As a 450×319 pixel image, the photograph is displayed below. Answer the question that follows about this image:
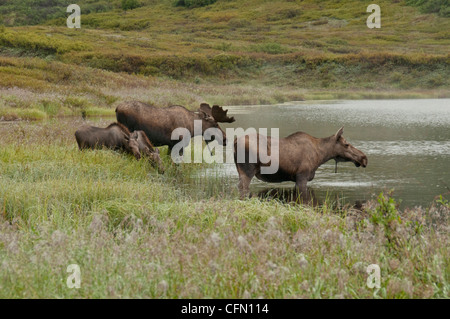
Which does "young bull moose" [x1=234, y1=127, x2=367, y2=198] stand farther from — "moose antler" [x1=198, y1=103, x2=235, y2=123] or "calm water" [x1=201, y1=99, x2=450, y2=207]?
"moose antler" [x1=198, y1=103, x2=235, y2=123]

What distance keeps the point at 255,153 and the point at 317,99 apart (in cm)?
3605

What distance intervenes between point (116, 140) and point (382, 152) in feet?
22.4

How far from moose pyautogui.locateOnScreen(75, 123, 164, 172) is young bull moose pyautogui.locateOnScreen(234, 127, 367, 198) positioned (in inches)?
99.9

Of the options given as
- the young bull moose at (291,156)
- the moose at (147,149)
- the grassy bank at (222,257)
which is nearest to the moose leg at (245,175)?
the young bull moose at (291,156)

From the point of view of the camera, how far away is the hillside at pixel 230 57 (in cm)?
3134

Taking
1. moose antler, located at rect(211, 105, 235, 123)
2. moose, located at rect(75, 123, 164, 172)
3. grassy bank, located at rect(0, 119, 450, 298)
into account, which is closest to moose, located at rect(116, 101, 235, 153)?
moose antler, located at rect(211, 105, 235, 123)

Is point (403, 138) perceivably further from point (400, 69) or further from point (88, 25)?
point (88, 25)

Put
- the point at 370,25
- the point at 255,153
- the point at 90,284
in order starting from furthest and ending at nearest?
the point at 370,25 < the point at 255,153 < the point at 90,284

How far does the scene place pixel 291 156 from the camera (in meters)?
9.16

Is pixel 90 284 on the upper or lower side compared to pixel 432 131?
upper

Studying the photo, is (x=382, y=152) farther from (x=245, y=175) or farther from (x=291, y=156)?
(x=245, y=175)

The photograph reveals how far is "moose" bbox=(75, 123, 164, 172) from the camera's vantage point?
36.8 feet
